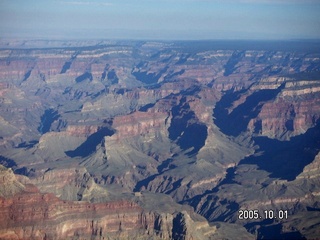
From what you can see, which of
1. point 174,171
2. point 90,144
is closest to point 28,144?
point 90,144

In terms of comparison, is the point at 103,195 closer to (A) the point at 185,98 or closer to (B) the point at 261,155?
(B) the point at 261,155

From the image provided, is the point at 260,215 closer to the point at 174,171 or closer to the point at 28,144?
the point at 174,171

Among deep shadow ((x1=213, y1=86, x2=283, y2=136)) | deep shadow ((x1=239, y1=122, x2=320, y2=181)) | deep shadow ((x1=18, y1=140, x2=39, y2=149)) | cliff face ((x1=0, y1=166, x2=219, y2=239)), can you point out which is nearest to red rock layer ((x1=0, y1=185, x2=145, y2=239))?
cliff face ((x1=0, y1=166, x2=219, y2=239))

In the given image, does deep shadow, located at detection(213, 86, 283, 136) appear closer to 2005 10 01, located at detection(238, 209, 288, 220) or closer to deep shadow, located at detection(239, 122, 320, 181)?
deep shadow, located at detection(239, 122, 320, 181)

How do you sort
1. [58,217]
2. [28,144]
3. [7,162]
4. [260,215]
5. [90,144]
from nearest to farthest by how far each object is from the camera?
[58,217] < [260,215] < [7,162] < [90,144] < [28,144]

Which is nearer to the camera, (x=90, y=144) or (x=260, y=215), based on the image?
(x=260, y=215)

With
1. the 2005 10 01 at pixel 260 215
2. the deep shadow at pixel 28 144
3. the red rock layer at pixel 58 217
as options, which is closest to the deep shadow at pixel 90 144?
the deep shadow at pixel 28 144
